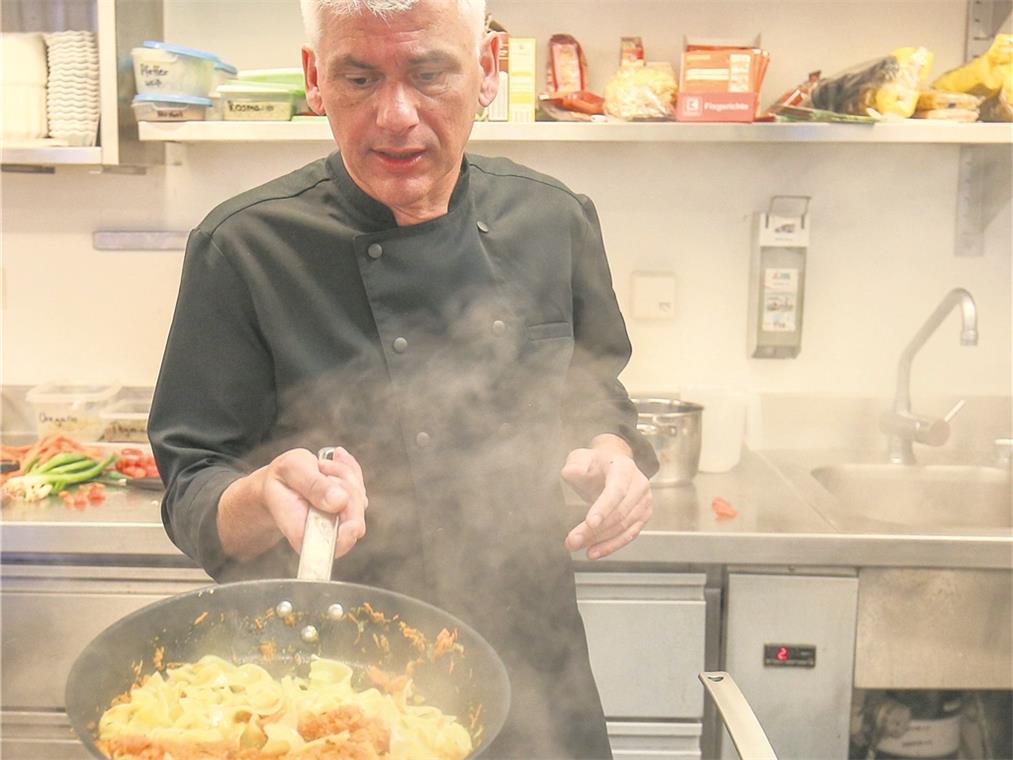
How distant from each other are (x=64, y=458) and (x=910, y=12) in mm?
2189

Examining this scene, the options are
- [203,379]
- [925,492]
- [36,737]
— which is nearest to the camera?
[203,379]

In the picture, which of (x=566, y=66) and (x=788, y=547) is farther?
(x=566, y=66)

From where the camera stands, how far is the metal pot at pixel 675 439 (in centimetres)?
235

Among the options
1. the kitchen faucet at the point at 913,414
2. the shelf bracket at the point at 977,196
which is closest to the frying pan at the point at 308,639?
the kitchen faucet at the point at 913,414

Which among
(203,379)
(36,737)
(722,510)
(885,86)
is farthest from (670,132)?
(36,737)

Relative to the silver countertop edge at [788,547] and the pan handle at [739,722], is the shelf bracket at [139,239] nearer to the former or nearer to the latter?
the silver countertop edge at [788,547]

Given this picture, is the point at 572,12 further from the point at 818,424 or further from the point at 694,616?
the point at 694,616

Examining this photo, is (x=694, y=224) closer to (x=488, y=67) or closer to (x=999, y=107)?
(x=999, y=107)

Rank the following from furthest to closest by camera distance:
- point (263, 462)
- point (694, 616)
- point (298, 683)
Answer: point (694, 616)
point (263, 462)
point (298, 683)

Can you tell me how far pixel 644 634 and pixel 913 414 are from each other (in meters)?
0.95

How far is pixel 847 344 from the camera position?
271cm

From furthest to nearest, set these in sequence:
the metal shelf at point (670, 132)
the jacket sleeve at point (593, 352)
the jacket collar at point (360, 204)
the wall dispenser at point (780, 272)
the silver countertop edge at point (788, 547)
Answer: the wall dispenser at point (780, 272) < the metal shelf at point (670, 132) < the silver countertop edge at point (788, 547) < the jacket sleeve at point (593, 352) < the jacket collar at point (360, 204)

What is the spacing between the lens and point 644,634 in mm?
2074

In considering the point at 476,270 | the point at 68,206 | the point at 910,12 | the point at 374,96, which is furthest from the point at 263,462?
the point at 910,12
